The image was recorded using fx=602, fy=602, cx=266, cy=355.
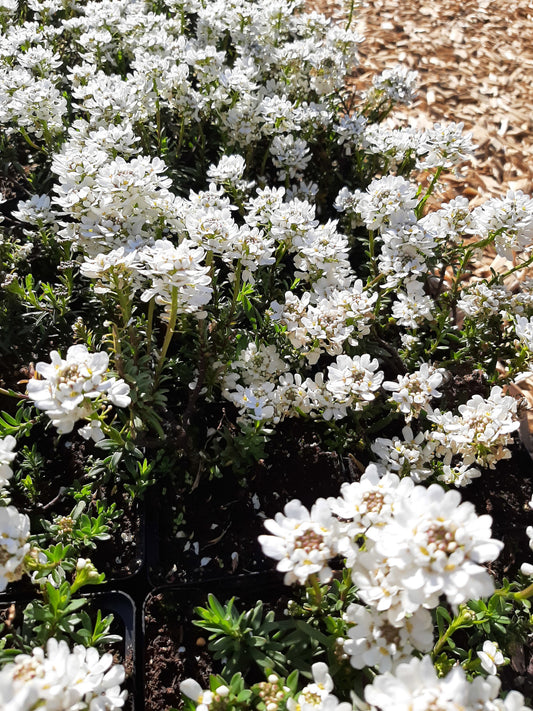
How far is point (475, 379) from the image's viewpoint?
3.66 meters

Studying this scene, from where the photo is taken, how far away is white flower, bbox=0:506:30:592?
1887 mm

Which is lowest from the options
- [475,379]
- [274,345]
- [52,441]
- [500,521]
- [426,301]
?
[500,521]

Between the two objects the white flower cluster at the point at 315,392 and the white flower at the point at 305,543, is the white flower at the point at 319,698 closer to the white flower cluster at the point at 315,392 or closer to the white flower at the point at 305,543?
the white flower at the point at 305,543

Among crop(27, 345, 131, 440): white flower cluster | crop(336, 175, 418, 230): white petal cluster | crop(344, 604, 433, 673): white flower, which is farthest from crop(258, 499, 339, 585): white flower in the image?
crop(336, 175, 418, 230): white petal cluster

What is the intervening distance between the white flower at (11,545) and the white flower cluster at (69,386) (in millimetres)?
327

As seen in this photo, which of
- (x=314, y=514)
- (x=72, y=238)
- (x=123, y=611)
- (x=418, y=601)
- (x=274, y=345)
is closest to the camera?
(x=418, y=601)

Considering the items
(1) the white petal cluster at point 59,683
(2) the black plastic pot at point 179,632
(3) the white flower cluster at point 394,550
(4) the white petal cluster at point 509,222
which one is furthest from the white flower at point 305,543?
(4) the white petal cluster at point 509,222

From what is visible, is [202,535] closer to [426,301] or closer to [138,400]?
[138,400]

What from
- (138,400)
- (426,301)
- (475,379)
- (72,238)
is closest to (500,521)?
(475,379)

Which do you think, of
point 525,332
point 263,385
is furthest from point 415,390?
point 263,385

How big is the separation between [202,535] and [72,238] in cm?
Answer: 167

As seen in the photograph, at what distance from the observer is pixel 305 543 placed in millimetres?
1893

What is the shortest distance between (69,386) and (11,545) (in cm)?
53

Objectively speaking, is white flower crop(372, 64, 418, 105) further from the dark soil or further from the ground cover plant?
the dark soil
